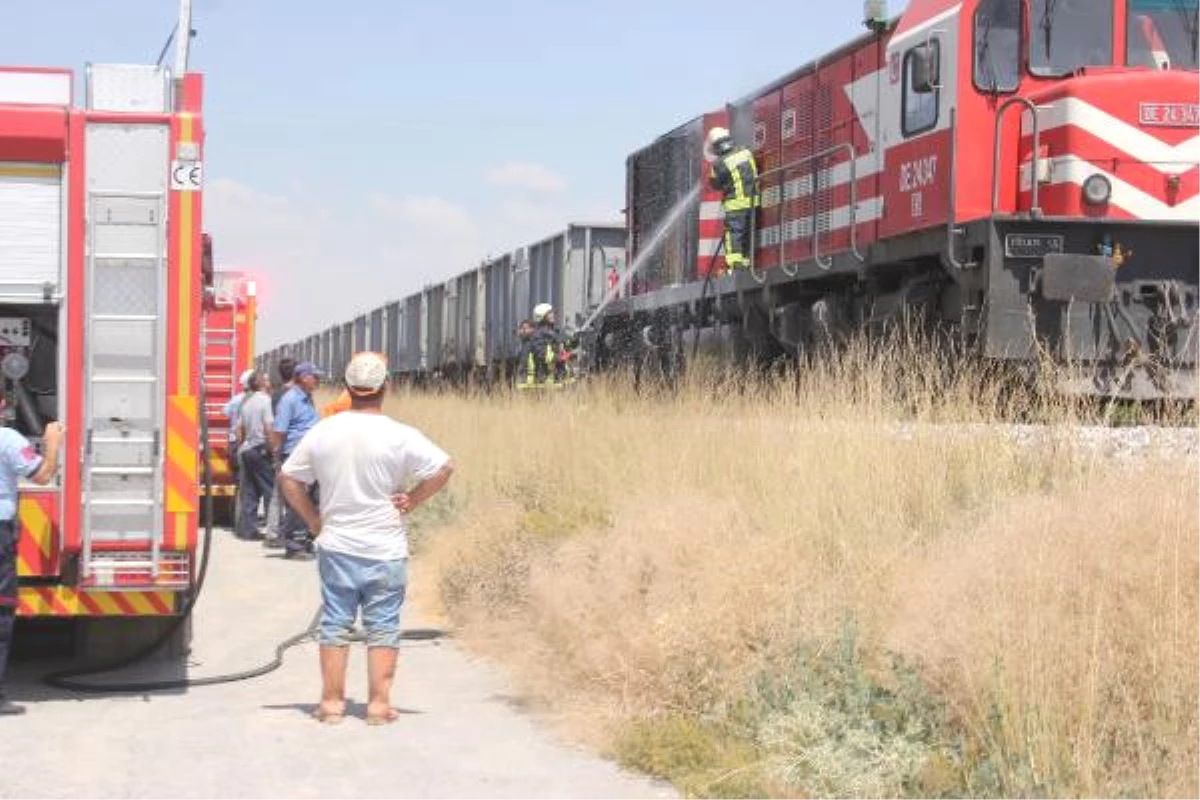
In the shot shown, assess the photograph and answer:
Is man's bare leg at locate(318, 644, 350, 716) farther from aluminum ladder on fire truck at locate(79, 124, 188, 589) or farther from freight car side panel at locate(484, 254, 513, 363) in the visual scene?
freight car side panel at locate(484, 254, 513, 363)

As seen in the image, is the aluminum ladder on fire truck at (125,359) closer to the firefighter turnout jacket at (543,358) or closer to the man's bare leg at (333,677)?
the man's bare leg at (333,677)

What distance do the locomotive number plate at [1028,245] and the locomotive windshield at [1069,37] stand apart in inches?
72.7

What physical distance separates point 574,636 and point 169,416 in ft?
7.11

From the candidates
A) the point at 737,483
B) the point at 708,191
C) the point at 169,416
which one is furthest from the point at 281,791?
the point at 708,191

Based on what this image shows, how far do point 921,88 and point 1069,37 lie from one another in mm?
1175

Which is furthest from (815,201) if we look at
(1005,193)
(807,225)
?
(1005,193)

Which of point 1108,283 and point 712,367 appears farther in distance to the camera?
point 712,367

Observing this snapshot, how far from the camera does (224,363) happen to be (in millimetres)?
18016

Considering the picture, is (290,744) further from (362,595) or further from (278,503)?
(278,503)

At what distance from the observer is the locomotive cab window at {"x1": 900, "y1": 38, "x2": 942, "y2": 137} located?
12219mm

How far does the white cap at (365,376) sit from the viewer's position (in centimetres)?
736

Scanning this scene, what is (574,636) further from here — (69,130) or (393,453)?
(69,130)

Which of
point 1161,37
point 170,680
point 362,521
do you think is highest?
point 1161,37

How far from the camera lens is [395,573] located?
7.33 m
